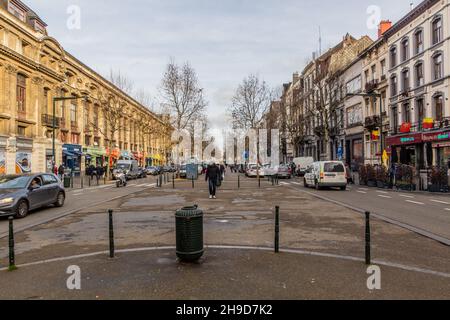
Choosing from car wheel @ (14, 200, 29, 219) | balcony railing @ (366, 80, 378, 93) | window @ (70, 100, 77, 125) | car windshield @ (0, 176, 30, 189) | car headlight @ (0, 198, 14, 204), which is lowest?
car wheel @ (14, 200, 29, 219)

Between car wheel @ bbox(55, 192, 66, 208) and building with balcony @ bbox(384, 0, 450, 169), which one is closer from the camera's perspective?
car wheel @ bbox(55, 192, 66, 208)

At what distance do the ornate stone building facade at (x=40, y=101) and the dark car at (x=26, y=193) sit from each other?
43.2 feet

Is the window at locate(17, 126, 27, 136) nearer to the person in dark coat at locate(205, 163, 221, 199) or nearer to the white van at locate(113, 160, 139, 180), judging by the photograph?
the white van at locate(113, 160, 139, 180)

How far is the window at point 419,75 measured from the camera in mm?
30844

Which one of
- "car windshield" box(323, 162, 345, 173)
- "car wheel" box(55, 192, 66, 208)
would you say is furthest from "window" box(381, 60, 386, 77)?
"car wheel" box(55, 192, 66, 208)

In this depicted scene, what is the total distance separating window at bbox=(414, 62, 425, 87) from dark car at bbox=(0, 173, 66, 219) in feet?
93.6

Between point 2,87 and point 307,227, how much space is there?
3024 centimetres

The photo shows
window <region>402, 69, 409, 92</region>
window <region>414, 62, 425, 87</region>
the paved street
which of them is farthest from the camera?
window <region>402, 69, 409, 92</region>

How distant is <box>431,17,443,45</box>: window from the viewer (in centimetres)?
2823

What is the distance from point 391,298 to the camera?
4664 mm

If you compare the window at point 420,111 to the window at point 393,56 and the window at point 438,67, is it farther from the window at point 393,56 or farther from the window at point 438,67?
the window at point 393,56

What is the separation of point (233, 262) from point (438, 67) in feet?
95.1
